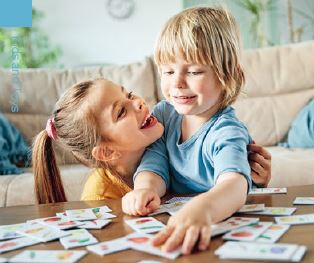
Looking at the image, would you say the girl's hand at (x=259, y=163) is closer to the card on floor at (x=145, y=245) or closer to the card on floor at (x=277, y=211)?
the card on floor at (x=277, y=211)

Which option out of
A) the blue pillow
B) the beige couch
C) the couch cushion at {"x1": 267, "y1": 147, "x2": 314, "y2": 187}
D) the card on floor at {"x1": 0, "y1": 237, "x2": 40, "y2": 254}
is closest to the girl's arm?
the card on floor at {"x1": 0, "y1": 237, "x2": 40, "y2": 254}

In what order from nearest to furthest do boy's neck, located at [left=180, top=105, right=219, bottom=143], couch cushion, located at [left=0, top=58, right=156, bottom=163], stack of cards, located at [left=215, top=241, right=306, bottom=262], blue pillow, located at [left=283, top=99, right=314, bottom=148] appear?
stack of cards, located at [left=215, top=241, right=306, bottom=262]
boy's neck, located at [left=180, top=105, right=219, bottom=143]
blue pillow, located at [left=283, top=99, right=314, bottom=148]
couch cushion, located at [left=0, top=58, right=156, bottom=163]

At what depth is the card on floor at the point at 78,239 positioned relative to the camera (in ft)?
2.86

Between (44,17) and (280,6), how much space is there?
258 cm

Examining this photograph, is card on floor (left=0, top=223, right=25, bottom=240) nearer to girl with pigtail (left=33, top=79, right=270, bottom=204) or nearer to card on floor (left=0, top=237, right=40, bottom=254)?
card on floor (left=0, top=237, right=40, bottom=254)

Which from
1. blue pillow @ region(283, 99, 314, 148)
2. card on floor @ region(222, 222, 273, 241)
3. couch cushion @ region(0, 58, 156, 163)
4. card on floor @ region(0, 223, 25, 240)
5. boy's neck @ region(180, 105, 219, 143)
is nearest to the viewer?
card on floor @ region(222, 222, 273, 241)

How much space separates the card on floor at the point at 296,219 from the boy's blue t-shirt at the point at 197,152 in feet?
0.53

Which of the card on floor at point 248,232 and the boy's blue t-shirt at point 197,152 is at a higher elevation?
the boy's blue t-shirt at point 197,152

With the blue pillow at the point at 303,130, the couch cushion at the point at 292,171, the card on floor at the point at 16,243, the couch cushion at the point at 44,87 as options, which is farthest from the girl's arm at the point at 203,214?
the couch cushion at the point at 44,87

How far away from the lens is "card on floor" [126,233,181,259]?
79 centimetres

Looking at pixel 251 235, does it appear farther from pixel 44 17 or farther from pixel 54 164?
pixel 44 17

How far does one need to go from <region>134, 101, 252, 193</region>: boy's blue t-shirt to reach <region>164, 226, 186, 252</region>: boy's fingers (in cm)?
29

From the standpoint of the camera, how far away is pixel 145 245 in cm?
84

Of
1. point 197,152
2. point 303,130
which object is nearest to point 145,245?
point 197,152
